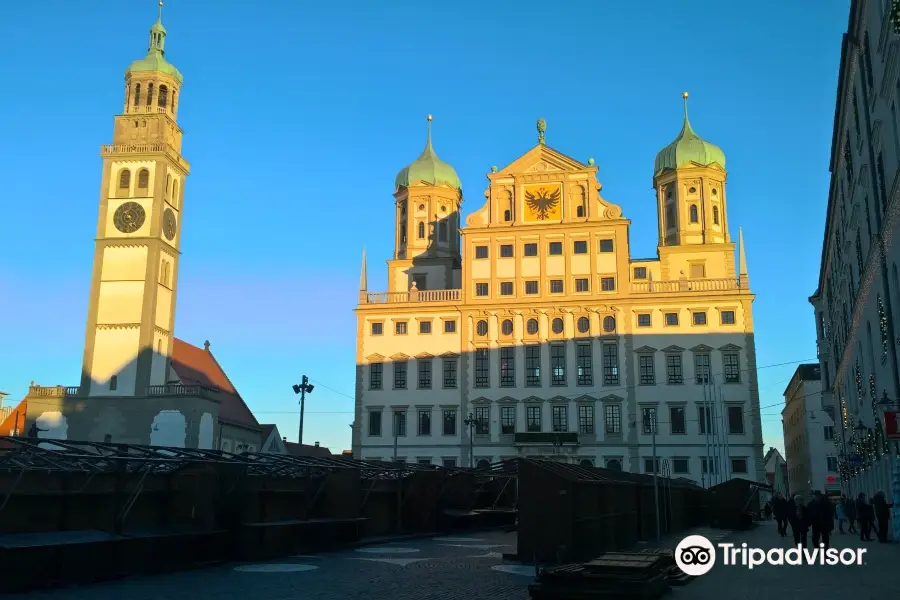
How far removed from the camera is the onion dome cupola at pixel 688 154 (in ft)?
234

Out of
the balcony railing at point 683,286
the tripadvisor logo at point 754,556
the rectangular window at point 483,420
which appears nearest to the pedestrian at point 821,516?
the tripadvisor logo at point 754,556

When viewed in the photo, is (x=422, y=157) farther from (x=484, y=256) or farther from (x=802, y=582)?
(x=802, y=582)

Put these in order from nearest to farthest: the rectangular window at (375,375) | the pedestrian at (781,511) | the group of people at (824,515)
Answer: the group of people at (824,515), the pedestrian at (781,511), the rectangular window at (375,375)

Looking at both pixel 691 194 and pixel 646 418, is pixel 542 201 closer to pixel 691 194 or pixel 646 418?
pixel 691 194

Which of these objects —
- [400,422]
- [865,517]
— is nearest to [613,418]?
[400,422]

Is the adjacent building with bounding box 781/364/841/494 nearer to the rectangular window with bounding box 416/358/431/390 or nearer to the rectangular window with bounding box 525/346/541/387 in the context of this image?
the rectangular window with bounding box 525/346/541/387

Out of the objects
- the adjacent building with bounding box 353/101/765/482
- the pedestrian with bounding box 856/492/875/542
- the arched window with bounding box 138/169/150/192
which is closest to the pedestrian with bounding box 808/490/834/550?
the pedestrian with bounding box 856/492/875/542

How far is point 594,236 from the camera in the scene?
65000 mm

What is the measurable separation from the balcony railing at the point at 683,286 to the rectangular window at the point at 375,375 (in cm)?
2005

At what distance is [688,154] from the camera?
7169 cm

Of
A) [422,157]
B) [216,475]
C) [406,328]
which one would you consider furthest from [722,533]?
[422,157]

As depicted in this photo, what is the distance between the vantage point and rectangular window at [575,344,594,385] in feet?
209

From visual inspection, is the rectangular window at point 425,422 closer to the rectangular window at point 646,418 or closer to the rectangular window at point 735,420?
the rectangular window at point 646,418

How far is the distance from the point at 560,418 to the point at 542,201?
16653 mm
